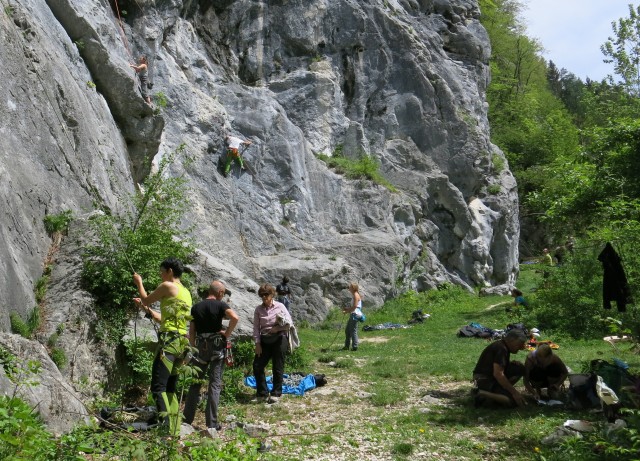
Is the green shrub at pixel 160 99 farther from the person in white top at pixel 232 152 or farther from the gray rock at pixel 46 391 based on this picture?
the gray rock at pixel 46 391

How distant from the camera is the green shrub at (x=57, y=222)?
923 centimetres

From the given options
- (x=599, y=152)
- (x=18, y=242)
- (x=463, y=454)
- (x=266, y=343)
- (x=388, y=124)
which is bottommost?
(x=463, y=454)

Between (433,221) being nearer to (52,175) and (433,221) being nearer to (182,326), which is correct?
(52,175)

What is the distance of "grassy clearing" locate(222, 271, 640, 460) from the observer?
22.8 ft

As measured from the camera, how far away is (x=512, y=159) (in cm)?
4488

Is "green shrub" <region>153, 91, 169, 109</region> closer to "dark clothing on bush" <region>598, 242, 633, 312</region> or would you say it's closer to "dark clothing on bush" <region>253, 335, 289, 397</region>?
"dark clothing on bush" <region>253, 335, 289, 397</region>

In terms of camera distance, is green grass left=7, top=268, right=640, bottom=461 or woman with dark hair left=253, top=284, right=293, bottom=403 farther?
woman with dark hair left=253, top=284, right=293, bottom=403

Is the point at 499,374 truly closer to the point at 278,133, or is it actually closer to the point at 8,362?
the point at 8,362

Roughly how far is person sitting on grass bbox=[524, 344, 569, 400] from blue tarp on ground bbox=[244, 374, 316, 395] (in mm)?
3349

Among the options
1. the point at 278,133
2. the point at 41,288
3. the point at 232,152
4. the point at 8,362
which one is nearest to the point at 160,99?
the point at 232,152

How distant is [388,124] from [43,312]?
23.8 meters

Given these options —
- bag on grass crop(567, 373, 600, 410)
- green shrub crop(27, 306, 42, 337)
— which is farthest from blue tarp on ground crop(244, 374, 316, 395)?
bag on grass crop(567, 373, 600, 410)

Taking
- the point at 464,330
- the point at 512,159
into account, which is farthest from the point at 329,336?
the point at 512,159

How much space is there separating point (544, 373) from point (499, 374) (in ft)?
3.17
